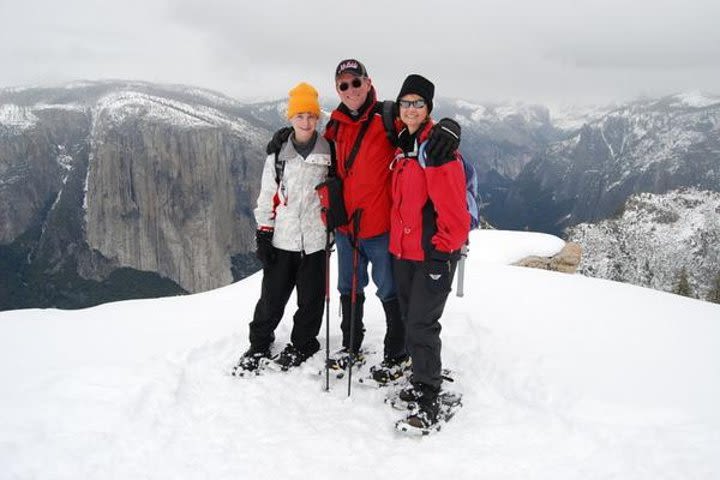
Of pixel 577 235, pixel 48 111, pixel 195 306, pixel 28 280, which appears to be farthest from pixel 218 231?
pixel 195 306

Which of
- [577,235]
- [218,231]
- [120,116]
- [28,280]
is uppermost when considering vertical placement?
[120,116]

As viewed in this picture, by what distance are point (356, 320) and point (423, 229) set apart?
6.19 feet

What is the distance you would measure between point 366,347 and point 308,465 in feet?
7.16

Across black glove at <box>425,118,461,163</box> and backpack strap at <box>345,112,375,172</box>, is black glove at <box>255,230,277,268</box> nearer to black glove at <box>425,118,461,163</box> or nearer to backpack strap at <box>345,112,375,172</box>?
backpack strap at <box>345,112,375,172</box>

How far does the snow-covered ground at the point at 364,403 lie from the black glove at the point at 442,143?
104 inches

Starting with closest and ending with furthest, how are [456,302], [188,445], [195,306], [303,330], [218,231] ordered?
[188,445] < [303,330] < [456,302] < [195,306] < [218,231]

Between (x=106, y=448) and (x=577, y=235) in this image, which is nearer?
(x=106, y=448)

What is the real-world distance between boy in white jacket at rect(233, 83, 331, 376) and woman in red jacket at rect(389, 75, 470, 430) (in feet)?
3.36

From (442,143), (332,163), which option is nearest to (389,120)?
(442,143)

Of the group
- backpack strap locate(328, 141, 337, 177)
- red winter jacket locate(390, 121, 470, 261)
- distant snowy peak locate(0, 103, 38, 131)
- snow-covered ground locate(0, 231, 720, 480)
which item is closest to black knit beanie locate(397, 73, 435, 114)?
red winter jacket locate(390, 121, 470, 261)

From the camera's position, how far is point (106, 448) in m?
3.86

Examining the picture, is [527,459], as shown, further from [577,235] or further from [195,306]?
[577,235]

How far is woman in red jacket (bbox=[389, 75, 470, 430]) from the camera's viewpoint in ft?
13.4

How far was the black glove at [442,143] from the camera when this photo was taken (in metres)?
3.99
